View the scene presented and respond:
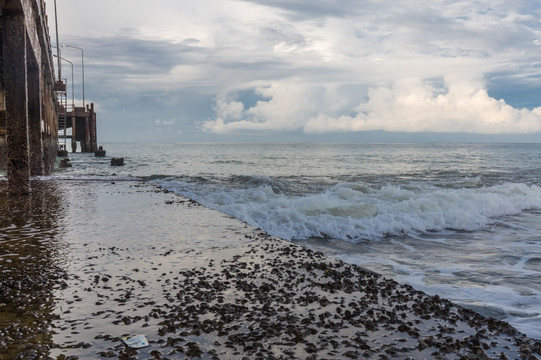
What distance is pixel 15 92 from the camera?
1202 cm

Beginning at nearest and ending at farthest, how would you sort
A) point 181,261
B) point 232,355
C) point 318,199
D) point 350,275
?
point 232,355 < point 350,275 < point 181,261 < point 318,199

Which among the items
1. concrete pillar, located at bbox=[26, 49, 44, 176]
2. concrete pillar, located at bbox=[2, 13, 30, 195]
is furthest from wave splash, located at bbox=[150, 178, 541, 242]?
concrete pillar, located at bbox=[26, 49, 44, 176]

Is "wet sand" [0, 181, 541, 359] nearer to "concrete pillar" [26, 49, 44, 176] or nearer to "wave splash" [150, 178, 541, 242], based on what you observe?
"wave splash" [150, 178, 541, 242]

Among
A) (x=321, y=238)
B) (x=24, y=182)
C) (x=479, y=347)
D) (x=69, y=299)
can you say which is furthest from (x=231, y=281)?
(x=24, y=182)

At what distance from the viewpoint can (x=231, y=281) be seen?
16.8 ft

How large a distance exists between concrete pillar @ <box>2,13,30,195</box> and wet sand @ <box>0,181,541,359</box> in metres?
5.80

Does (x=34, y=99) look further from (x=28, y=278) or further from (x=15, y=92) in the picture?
(x=28, y=278)

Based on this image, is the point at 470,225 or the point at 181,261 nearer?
the point at 181,261

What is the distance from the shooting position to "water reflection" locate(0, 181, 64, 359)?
11.3 ft

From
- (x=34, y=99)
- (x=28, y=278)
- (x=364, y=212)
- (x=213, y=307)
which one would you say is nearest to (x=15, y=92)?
(x=34, y=99)

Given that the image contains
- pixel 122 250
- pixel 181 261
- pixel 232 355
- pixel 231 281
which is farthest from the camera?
pixel 122 250

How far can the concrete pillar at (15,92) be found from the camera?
38.4 ft

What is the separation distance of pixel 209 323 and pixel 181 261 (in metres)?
2.21

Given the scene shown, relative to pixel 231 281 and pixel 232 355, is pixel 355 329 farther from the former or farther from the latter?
pixel 231 281
